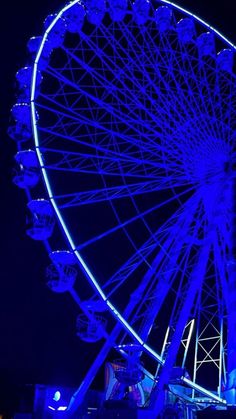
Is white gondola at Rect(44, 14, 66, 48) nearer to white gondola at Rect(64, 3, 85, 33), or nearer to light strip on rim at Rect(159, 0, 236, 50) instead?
white gondola at Rect(64, 3, 85, 33)

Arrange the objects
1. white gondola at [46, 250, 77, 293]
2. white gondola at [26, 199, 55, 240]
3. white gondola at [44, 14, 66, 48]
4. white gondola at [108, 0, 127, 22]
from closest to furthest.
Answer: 1. white gondola at [46, 250, 77, 293]
2. white gondola at [26, 199, 55, 240]
3. white gondola at [44, 14, 66, 48]
4. white gondola at [108, 0, 127, 22]

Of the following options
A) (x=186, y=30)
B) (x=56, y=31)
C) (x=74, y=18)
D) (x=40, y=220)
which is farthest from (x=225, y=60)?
(x=40, y=220)

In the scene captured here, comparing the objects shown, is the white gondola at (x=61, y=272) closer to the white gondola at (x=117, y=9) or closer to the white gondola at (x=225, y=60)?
the white gondola at (x=117, y=9)

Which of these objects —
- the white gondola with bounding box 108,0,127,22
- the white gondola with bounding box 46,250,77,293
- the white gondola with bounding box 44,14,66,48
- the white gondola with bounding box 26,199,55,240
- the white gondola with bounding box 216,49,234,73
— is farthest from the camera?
the white gondola with bounding box 216,49,234,73

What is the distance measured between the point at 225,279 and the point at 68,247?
4.07 m

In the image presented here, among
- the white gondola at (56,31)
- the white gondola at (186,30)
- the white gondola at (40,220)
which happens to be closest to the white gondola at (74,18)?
the white gondola at (56,31)

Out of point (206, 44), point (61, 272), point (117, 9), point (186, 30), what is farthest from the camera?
point (206, 44)

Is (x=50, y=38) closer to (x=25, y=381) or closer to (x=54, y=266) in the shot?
(x=54, y=266)

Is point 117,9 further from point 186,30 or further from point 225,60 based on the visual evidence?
point 225,60

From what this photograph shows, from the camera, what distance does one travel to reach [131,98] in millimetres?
13438

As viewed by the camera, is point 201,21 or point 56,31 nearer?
point 56,31

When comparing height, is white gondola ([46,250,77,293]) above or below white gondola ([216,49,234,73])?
below

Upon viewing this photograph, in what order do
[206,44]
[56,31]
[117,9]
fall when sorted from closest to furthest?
[56,31]
[117,9]
[206,44]

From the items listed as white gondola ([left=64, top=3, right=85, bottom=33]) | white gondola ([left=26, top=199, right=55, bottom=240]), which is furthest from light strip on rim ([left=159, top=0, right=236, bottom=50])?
white gondola ([left=26, top=199, right=55, bottom=240])
